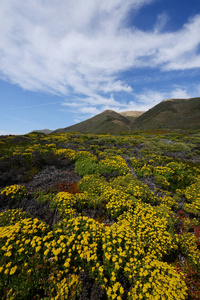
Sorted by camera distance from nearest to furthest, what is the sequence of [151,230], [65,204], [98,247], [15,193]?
[98,247]
[151,230]
[65,204]
[15,193]

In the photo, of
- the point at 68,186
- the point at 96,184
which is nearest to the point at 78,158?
the point at 68,186

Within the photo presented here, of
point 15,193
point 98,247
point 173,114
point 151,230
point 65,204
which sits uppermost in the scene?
point 173,114

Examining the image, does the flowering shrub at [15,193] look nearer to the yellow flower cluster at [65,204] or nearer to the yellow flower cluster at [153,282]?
the yellow flower cluster at [65,204]

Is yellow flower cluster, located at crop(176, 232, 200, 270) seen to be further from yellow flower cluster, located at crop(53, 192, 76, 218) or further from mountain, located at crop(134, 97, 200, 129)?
mountain, located at crop(134, 97, 200, 129)

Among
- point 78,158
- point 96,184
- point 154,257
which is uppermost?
point 78,158

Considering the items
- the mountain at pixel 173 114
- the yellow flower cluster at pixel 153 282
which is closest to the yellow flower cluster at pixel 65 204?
the yellow flower cluster at pixel 153 282

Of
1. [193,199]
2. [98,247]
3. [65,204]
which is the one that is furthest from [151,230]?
[193,199]

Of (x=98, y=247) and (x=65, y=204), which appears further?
(x=65, y=204)

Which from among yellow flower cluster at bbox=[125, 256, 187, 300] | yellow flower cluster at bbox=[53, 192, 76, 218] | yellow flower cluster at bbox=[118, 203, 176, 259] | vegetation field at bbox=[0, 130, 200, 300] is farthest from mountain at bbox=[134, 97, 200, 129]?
yellow flower cluster at bbox=[125, 256, 187, 300]

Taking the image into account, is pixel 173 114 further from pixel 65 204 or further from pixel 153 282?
pixel 153 282

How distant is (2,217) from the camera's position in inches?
200

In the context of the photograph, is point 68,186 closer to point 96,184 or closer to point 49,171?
point 96,184

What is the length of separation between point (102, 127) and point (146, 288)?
188711 millimetres

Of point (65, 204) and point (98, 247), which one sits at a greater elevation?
point (65, 204)
